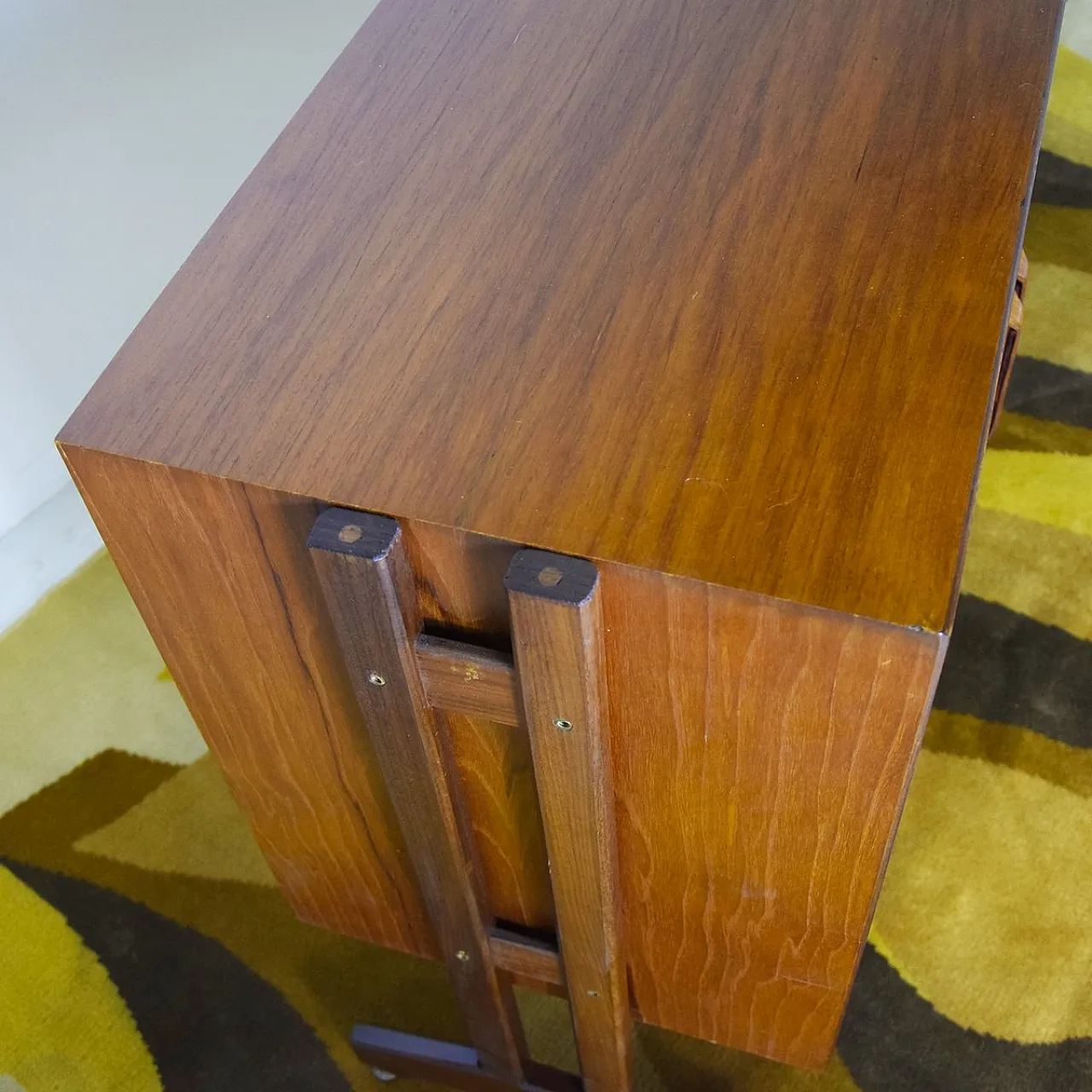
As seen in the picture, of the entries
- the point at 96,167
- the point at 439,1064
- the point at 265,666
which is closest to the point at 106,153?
the point at 96,167

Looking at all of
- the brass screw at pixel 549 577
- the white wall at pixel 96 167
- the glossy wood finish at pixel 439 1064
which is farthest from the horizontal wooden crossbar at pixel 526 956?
the white wall at pixel 96 167

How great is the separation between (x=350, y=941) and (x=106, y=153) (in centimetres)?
92

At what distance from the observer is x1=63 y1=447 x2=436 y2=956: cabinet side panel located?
0.63 m

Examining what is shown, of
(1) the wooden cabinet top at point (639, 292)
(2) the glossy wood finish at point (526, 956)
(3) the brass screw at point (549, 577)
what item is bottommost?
(2) the glossy wood finish at point (526, 956)

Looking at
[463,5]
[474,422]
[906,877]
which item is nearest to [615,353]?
[474,422]

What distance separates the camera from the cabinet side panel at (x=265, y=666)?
63 cm

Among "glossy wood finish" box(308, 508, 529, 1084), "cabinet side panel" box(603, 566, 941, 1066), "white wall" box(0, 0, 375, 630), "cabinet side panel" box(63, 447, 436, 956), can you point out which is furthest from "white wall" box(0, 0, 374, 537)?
"cabinet side panel" box(603, 566, 941, 1066)

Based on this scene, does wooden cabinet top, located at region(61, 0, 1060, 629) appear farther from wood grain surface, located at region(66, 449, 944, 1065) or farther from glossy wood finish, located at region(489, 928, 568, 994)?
glossy wood finish, located at region(489, 928, 568, 994)

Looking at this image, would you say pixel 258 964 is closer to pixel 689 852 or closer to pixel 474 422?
pixel 689 852

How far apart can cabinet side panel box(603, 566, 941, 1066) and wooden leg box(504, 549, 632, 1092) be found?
19 mm

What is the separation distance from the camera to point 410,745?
0.70 metres

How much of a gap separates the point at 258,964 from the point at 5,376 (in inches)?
29.8

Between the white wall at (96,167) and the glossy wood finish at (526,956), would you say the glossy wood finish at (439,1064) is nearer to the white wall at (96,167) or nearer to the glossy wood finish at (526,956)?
the glossy wood finish at (526,956)

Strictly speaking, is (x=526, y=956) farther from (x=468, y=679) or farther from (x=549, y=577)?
(x=549, y=577)
